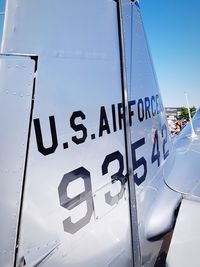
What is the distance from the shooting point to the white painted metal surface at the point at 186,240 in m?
1.36

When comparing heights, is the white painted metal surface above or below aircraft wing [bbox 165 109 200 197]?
below

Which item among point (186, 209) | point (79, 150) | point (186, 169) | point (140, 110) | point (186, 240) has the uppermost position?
point (140, 110)

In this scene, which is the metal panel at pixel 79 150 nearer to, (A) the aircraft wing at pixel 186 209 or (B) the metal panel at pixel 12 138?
(B) the metal panel at pixel 12 138

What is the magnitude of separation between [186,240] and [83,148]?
2.71 feet

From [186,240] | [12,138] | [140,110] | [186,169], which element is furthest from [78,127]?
[186,169]

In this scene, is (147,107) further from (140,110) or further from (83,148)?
(83,148)

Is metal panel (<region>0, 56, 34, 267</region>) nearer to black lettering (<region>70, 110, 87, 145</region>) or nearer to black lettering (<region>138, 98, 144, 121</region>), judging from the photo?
black lettering (<region>70, 110, 87, 145</region>)

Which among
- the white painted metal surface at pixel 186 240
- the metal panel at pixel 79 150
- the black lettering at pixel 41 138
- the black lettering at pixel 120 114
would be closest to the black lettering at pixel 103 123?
the metal panel at pixel 79 150

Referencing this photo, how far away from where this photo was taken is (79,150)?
1.28m

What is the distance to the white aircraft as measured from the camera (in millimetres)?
1025

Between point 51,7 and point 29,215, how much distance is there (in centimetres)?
94

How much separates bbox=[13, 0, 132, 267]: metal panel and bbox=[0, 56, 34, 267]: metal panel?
4cm

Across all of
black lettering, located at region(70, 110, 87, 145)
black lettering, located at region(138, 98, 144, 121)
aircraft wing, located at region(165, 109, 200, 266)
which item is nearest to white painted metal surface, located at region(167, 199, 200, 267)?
aircraft wing, located at region(165, 109, 200, 266)

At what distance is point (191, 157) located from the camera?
92.7 inches
